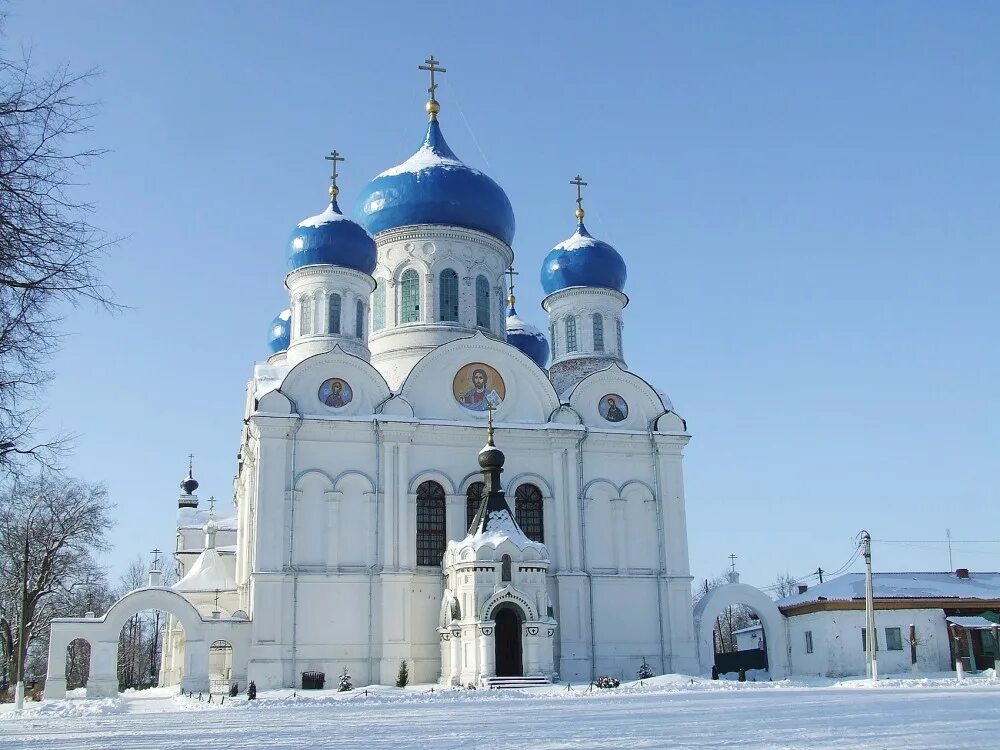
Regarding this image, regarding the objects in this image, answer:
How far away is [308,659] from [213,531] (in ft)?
31.2

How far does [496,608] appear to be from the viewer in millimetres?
23469

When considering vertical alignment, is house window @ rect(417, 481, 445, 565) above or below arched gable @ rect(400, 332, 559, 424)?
below

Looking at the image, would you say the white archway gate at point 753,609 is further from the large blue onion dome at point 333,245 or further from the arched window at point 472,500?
the large blue onion dome at point 333,245

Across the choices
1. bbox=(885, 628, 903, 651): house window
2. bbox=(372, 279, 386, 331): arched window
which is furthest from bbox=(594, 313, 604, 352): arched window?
bbox=(885, 628, 903, 651): house window

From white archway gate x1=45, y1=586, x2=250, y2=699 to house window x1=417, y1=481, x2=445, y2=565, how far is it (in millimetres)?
4430

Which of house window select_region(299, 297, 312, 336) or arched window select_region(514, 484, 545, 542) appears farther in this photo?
house window select_region(299, 297, 312, 336)

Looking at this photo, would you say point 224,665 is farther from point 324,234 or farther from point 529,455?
point 324,234

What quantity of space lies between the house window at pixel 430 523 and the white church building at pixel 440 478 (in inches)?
2.1

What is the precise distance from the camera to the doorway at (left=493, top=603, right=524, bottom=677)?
23.8m

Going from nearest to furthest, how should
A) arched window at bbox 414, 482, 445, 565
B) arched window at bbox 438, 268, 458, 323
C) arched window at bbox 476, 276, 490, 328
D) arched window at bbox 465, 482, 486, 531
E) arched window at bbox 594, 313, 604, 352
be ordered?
1. arched window at bbox 414, 482, 445, 565
2. arched window at bbox 465, 482, 486, 531
3. arched window at bbox 438, 268, 458, 323
4. arched window at bbox 476, 276, 490, 328
5. arched window at bbox 594, 313, 604, 352

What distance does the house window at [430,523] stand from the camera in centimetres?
2577

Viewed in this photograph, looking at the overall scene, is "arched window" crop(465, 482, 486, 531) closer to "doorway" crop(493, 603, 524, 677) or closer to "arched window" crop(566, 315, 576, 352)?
"doorway" crop(493, 603, 524, 677)

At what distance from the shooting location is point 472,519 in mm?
26109

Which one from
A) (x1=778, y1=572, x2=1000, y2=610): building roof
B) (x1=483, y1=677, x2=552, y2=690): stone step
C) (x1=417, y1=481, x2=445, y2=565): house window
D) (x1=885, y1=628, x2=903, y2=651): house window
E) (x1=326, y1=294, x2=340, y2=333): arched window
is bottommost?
(x1=483, y1=677, x2=552, y2=690): stone step
